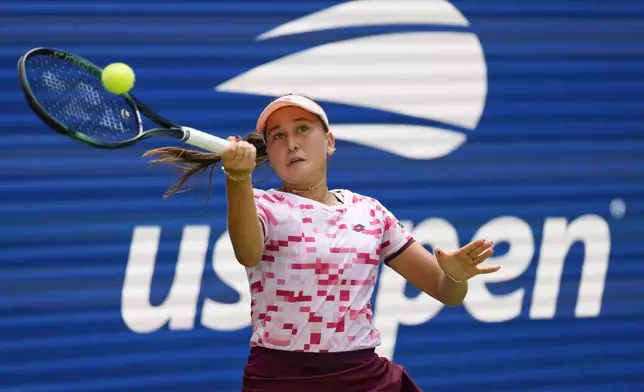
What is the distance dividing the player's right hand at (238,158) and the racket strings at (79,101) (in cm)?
34

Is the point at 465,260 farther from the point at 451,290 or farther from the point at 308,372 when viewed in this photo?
the point at 308,372

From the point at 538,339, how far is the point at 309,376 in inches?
121

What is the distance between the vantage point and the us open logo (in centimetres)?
623

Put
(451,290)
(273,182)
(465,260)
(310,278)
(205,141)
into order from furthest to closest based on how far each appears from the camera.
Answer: (273,182) → (451,290) → (465,260) → (310,278) → (205,141)

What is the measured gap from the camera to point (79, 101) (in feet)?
11.8

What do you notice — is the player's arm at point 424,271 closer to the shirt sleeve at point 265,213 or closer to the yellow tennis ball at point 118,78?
the shirt sleeve at point 265,213

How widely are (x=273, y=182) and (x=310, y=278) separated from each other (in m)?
2.42

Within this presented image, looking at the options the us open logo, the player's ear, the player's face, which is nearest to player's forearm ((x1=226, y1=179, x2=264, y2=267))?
the player's face

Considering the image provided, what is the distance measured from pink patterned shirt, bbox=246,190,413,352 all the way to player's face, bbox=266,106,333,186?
9cm

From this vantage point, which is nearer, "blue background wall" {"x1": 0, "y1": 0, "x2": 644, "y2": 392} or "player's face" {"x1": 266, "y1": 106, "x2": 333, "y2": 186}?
"player's face" {"x1": 266, "y1": 106, "x2": 333, "y2": 186}

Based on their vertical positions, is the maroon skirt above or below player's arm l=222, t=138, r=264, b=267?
below

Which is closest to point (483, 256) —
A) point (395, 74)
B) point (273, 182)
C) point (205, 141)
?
point (205, 141)

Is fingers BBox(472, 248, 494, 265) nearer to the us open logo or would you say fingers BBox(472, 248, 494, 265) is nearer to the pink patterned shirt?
the pink patterned shirt

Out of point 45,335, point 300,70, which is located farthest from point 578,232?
point 45,335
